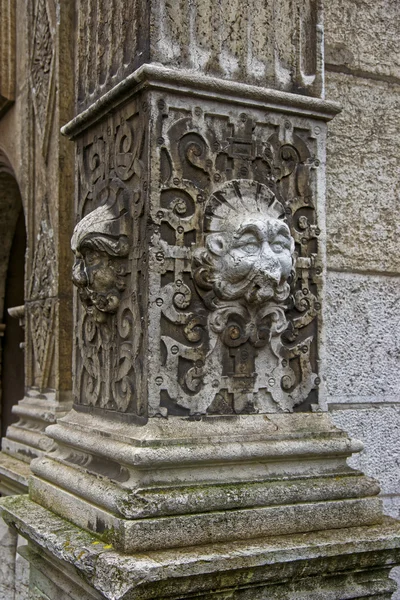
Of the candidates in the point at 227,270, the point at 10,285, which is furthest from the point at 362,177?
the point at 10,285

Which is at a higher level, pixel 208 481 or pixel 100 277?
pixel 100 277

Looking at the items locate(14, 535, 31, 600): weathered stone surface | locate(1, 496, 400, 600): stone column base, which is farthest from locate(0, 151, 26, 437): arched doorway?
locate(1, 496, 400, 600): stone column base

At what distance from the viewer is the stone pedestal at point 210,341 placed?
2.01 metres

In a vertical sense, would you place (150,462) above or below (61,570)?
above

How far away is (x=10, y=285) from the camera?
18.4 ft

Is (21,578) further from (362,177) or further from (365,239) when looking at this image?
(362,177)

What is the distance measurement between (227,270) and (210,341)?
0.22m

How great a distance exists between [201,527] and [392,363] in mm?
1477

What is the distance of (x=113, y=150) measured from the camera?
2.36m

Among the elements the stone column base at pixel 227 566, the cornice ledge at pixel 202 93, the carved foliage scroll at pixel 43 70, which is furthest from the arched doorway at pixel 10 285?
the stone column base at pixel 227 566

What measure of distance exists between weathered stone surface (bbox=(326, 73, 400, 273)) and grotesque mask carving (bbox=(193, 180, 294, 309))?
90cm

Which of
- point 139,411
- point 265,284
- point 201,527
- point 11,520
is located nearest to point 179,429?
point 139,411

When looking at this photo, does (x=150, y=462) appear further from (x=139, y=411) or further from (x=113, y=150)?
(x=113, y=150)

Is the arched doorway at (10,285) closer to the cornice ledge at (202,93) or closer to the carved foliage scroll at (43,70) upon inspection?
the carved foliage scroll at (43,70)
